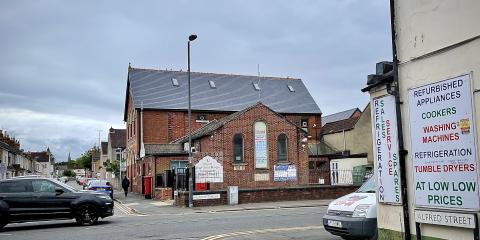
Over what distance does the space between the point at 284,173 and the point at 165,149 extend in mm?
10959

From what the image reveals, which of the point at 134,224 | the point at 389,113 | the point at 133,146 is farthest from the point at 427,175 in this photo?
the point at 133,146

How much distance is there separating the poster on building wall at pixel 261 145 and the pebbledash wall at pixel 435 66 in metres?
25.1

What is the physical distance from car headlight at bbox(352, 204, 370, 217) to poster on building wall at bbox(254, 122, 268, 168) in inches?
909

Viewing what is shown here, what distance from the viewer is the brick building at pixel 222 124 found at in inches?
1284

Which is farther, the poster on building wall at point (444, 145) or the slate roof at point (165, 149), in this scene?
the slate roof at point (165, 149)

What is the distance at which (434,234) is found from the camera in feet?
22.2

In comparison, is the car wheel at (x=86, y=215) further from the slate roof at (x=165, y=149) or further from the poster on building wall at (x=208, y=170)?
the slate roof at (x=165, y=149)

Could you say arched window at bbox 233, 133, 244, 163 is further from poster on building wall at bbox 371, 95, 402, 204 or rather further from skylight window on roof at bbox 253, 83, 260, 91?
poster on building wall at bbox 371, 95, 402, 204

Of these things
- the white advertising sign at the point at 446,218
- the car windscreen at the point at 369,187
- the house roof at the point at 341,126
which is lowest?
the white advertising sign at the point at 446,218

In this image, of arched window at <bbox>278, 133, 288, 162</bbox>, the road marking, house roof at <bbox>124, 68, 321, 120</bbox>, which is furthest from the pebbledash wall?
house roof at <bbox>124, 68, 321, 120</bbox>

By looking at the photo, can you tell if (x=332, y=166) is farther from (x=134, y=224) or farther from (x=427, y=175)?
(x=427, y=175)

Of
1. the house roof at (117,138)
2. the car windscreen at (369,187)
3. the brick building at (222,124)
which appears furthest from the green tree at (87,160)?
the car windscreen at (369,187)

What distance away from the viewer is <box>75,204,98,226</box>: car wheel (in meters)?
16.8

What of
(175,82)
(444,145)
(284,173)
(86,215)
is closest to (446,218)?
(444,145)
